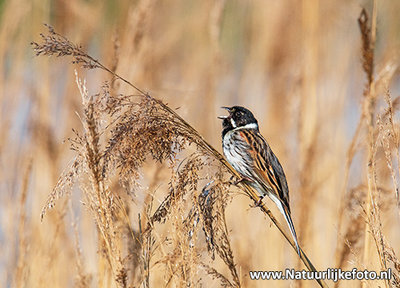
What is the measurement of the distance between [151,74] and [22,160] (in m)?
1.15

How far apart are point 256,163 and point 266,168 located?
0.06 metres

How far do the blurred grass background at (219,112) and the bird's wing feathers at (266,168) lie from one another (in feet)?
0.65

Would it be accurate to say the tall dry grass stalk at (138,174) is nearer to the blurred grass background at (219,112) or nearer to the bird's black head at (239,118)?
the blurred grass background at (219,112)

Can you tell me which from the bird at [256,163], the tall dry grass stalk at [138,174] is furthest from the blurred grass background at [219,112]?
the tall dry grass stalk at [138,174]

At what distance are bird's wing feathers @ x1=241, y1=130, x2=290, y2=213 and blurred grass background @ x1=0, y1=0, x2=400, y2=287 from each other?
0.20 m

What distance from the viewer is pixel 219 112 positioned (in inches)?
182

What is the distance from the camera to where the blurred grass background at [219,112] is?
2.85 m

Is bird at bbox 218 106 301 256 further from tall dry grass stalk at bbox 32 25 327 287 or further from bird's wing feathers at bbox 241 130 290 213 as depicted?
tall dry grass stalk at bbox 32 25 327 287

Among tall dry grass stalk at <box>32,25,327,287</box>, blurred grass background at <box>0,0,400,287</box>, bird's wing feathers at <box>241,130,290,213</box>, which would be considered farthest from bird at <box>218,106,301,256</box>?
tall dry grass stalk at <box>32,25,327,287</box>

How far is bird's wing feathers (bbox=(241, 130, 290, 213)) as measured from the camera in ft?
8.07

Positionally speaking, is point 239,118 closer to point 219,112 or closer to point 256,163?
point 256,163

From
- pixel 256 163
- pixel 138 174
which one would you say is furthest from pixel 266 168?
pixel 138 174

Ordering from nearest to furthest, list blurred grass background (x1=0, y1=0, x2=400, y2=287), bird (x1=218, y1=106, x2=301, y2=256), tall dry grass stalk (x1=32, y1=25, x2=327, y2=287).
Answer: tall dry grass stalk (x1=32, y1=25, x2=327, y2=287)
bird (x1=218, y1=106, x2=301, y2=256)
blurred grass background (x1=0, y1=0, x2=400, y2=287)

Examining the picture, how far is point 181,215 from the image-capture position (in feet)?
5.44
